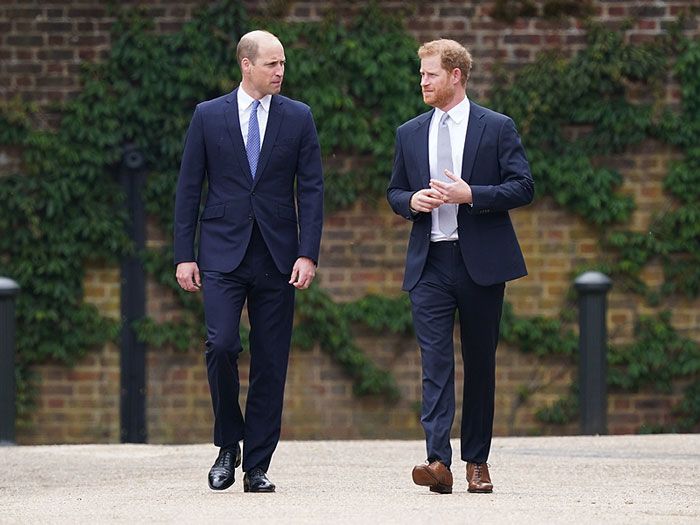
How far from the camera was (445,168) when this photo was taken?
6.52 metres

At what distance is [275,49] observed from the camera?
6.47 meters

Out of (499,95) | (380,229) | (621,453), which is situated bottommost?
(621,453)

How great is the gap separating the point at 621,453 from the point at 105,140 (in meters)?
3.95

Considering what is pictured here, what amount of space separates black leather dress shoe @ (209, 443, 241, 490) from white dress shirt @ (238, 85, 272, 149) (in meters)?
1.20

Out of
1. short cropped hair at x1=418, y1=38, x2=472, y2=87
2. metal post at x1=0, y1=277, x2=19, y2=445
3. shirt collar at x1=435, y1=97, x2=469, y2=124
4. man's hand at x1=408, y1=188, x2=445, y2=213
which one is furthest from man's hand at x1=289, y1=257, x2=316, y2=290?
metal post at x1=0, y1=277, x2=19, y2=445

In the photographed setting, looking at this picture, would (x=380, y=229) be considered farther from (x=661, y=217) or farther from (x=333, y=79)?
(x=661, y=217)

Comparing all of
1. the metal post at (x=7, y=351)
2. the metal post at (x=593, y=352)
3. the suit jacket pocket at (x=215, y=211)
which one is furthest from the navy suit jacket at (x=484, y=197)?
the metal post at (x=7, y=351)

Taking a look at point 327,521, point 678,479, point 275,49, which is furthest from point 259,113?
point 678,479

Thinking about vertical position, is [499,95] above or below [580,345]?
above

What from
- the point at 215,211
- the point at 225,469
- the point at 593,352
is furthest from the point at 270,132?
the point at 593,352

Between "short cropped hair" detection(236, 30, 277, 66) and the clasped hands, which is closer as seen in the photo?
the clasped hands

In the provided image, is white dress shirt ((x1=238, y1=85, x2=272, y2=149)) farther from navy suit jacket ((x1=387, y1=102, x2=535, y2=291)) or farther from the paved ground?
the paved ground

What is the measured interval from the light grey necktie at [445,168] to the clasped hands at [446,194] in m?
0.15

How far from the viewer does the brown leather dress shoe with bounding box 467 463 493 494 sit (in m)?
6.52
